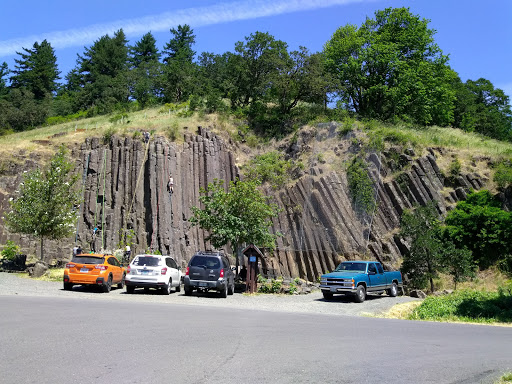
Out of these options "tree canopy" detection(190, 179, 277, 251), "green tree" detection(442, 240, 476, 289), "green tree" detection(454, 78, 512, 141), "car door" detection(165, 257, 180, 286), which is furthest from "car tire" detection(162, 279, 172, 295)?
"green tree" detection(454, 78, 512, 141)

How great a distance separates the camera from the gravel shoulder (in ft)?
57.6

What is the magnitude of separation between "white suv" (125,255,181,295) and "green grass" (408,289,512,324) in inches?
391

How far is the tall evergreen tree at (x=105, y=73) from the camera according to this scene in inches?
2468

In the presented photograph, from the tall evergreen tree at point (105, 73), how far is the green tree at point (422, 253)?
138ft

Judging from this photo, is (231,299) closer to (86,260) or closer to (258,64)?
(86,260)

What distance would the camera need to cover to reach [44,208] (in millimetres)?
26109

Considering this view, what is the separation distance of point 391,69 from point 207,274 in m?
33.9

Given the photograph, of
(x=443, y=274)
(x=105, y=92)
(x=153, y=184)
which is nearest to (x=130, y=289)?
(x=153, y=184)

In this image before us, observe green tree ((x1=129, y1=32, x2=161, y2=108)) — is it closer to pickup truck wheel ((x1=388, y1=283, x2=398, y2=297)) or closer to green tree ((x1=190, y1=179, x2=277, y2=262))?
green tree ((x1=190, y1=179, x2=277, y2=262))

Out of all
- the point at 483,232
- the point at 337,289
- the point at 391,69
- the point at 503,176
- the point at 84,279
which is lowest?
the point at 337,289

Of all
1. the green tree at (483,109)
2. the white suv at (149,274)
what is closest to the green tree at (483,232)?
the white suv at (149,274)

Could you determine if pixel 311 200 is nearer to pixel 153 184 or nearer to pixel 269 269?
pixel 269 269

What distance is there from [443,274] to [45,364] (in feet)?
84.2

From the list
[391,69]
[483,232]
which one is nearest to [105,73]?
[391,69]
